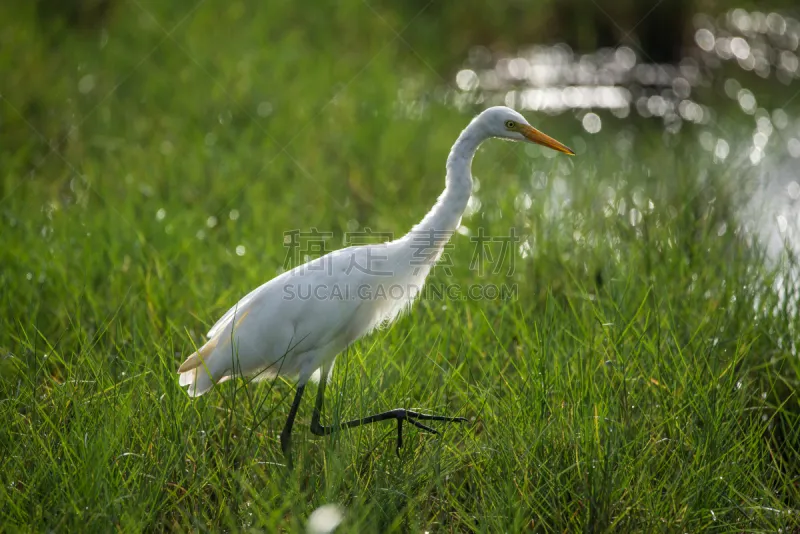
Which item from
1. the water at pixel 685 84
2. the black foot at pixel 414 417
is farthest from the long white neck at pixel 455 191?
the water at pixel 685 84

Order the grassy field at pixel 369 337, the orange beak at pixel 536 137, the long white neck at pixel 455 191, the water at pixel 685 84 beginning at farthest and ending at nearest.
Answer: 1. the water at pixel 685 84
2. the orange beak at pixel 536 137
3. the long white neck at pixel 455 191
4. the grassy field at pixel 369 337

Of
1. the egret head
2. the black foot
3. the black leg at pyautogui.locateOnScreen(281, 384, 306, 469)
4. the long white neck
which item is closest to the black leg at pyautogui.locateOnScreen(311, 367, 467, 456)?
the black foot

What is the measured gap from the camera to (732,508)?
7.95 feet

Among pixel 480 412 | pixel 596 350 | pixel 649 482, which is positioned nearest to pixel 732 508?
pixel 649 482

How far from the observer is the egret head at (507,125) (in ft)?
9.82

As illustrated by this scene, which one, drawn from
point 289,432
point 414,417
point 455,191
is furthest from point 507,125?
point 289,432

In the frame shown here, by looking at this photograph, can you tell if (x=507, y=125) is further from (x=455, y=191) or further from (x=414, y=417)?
(x=414, y=417)

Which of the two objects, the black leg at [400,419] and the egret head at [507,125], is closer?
the black leg at [400,419]

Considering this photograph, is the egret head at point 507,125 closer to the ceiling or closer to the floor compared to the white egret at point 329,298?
closer to the ceiling

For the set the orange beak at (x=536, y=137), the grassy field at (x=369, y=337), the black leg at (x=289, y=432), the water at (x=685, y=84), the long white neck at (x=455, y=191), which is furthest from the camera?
the water at (x=685, y=84)

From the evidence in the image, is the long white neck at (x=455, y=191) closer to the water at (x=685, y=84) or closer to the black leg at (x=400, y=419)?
the black leg at (x=400, y=419)

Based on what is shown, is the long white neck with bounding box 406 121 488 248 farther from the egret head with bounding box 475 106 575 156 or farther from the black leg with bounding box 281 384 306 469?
the black leg with bounding box 281 384 306 469

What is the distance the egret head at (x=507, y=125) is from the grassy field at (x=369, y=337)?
58 centimetres

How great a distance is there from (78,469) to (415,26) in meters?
7.92
